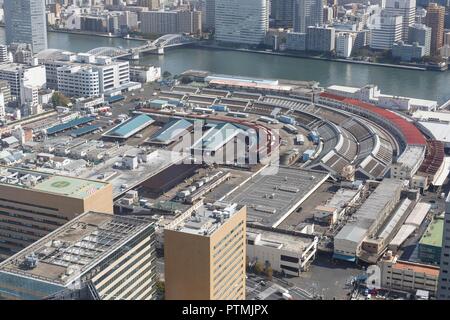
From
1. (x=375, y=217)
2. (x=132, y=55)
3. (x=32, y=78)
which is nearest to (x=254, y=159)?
(x=375, y=217)

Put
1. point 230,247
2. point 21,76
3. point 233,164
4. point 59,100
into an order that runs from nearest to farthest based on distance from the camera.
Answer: point 230,247 → point 233,164 → point 59,100 → point 21,76

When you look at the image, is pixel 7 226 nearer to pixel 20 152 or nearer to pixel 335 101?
pixel 20 152

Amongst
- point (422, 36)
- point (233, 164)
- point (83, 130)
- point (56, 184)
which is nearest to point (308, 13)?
point (422, 36)

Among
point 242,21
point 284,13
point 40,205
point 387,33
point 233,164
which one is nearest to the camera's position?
point 40,205

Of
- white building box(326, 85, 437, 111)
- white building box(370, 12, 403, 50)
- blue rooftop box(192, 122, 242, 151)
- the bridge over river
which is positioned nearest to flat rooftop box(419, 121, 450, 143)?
white building box(326, 85, 437, 111)

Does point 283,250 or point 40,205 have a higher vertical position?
point 40,205

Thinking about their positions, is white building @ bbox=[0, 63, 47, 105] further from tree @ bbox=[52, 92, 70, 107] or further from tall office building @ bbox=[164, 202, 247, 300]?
tall office building @ bbox=[164, 202, 247, 300]

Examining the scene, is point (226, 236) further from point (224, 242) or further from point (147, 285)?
point (147, 285)
